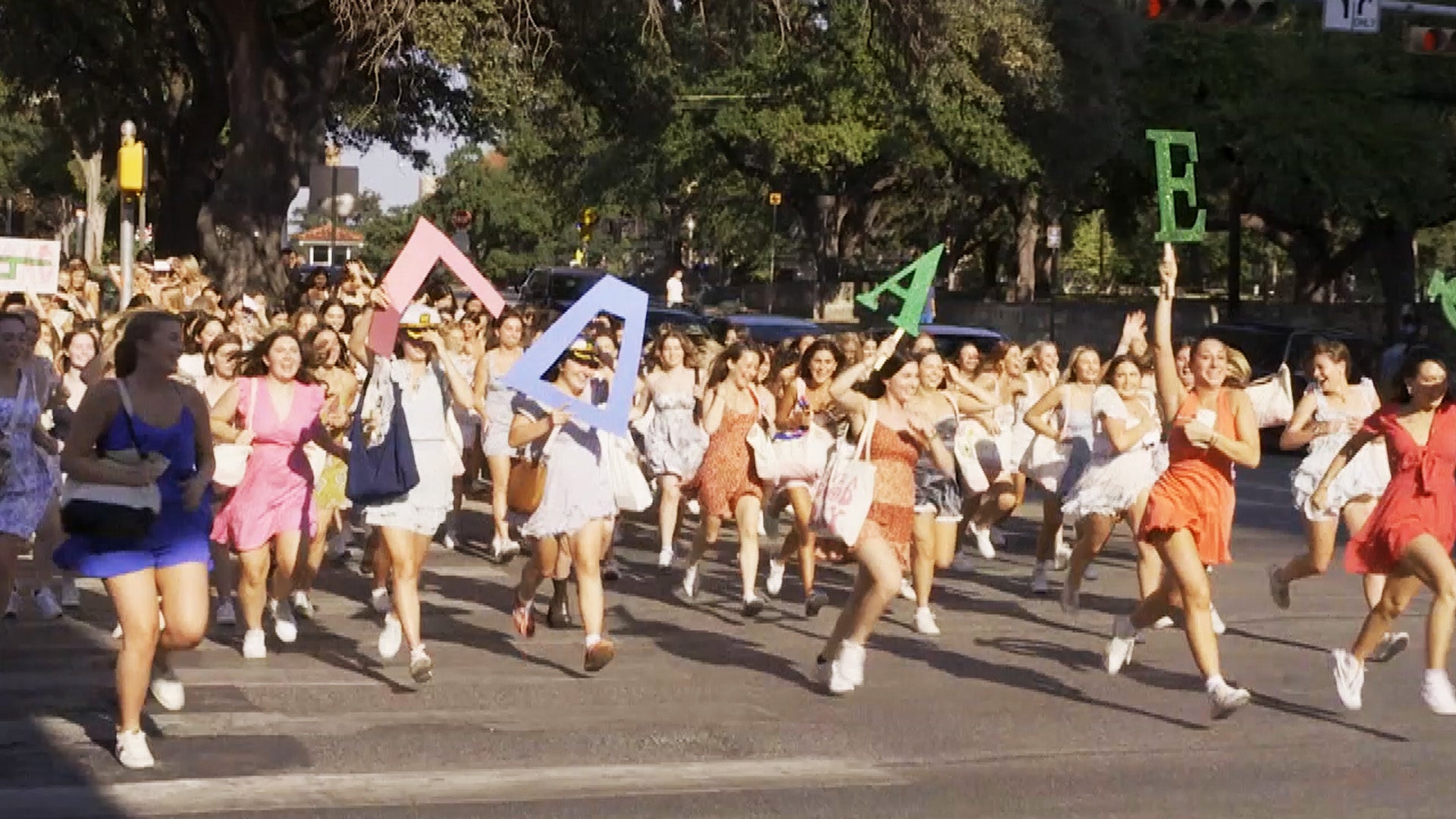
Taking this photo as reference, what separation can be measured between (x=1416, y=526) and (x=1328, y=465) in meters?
3.01

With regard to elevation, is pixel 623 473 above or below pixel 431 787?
above

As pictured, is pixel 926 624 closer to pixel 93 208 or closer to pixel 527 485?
pixel 527 485

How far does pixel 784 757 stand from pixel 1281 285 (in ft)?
314

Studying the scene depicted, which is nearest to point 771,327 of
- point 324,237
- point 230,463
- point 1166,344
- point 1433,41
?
point 1433,41

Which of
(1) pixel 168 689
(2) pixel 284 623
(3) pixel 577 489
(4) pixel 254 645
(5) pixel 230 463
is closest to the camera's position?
(1) pixel 168 689

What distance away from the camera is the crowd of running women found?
855cm

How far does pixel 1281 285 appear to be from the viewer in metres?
101

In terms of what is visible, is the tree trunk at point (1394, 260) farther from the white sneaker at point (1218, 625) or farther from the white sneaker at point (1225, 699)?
the white sneaker at point (1225, 699)

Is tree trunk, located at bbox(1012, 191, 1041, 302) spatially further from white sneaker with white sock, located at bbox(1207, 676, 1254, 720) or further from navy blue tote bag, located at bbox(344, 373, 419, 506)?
white sneaker with white sock, located at bbox(1207, 676, 1254, 720)

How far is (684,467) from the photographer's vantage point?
15.2 meters

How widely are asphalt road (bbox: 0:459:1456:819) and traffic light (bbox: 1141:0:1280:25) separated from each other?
26.2ft

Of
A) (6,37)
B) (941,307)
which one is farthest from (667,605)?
(941,307)

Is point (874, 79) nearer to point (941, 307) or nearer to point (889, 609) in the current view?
point (941, 307)

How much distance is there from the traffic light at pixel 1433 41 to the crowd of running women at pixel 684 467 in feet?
27.3
